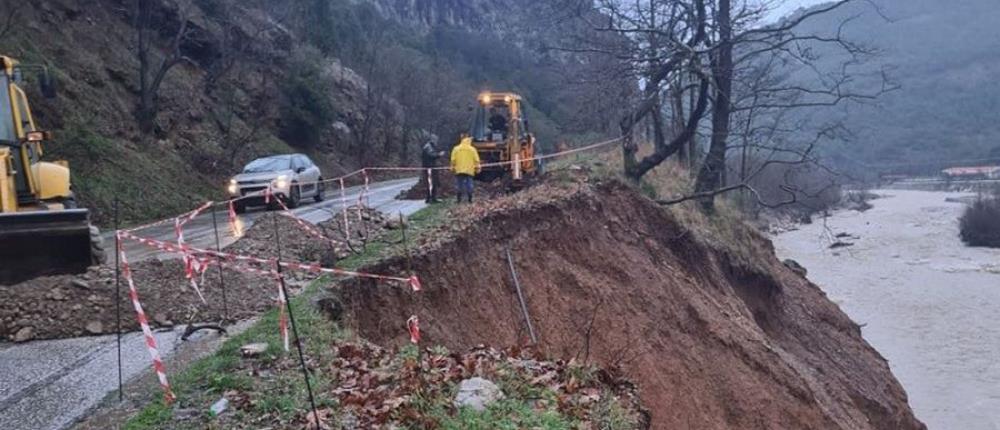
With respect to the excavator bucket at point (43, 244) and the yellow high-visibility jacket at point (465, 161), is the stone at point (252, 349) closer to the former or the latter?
the excavator bucket at point (43, 244)

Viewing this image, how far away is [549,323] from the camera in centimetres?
1352

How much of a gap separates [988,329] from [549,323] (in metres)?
A: 20.3

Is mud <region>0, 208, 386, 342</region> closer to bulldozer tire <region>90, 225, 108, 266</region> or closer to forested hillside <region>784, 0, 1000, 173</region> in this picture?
bulldozer tire <region>90, 225, 108, 266</region>

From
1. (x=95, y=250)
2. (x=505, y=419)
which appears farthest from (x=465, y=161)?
(x=505, y=419)

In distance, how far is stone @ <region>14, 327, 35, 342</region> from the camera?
9023 mm

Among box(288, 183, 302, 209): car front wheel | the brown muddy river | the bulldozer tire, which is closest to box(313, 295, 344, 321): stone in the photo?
the bulldozer tire

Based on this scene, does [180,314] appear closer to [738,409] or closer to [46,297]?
[46,297]

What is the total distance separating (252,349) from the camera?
7.77m

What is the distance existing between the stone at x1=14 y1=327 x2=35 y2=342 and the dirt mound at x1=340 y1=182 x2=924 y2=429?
3.64 m

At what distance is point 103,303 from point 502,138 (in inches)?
531

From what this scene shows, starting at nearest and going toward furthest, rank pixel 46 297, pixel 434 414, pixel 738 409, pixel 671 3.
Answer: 1. pixel 434 414
2. pixel 46 297
3. pixel 738 409
4. pixel 671 3

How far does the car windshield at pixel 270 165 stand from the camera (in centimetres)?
2275

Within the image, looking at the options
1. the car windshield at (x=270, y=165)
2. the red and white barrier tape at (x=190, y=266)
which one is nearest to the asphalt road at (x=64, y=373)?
the red and white barrier tape at (x=190, y=266)

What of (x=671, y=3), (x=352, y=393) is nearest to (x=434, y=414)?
(x=352, y=393)
